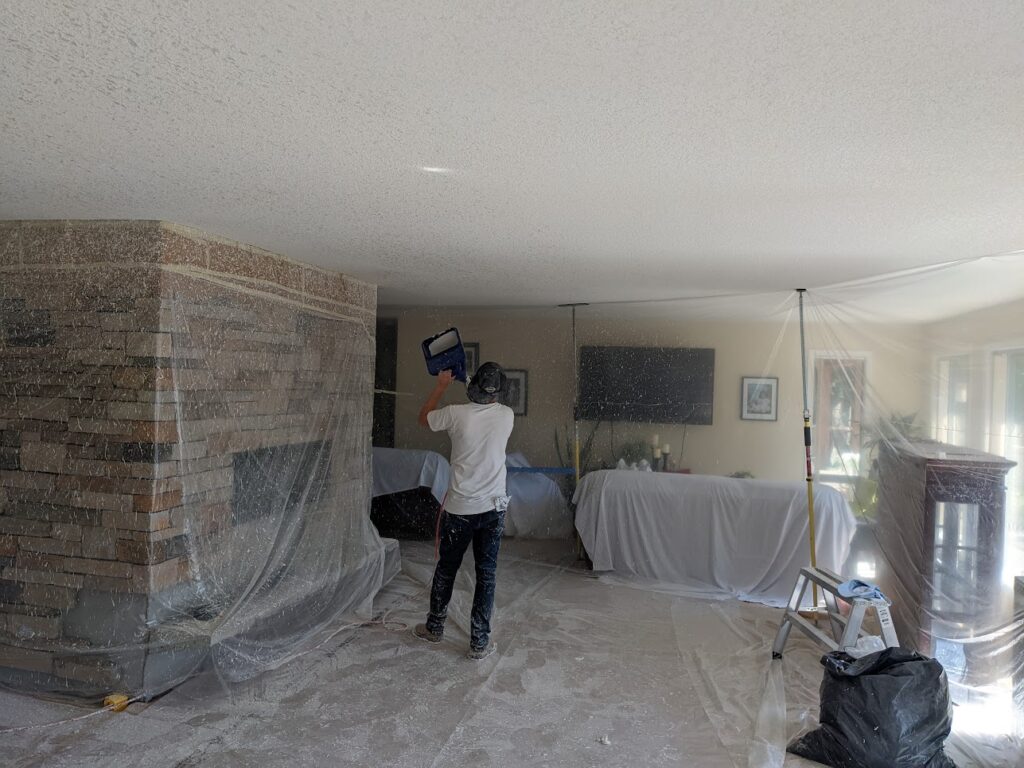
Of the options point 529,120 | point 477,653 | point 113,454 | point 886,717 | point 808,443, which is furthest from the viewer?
point 808,443

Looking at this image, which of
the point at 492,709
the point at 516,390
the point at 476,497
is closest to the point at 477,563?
the point at 476,497

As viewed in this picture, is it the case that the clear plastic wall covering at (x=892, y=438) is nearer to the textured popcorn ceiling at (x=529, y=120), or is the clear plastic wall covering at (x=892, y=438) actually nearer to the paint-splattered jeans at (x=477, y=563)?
the textured popcorn ceiling at (x=529, y=120)


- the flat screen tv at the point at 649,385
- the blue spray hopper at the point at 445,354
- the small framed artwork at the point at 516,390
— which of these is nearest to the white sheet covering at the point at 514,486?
the small framed artwork at the point at 516,390

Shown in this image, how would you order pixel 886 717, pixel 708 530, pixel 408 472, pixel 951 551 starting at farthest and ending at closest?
pixel 408 472
pixel 708 530
pixel 951 551
pixel 886 717

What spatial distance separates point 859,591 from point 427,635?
1.72 metres

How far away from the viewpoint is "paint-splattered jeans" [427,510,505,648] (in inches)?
115

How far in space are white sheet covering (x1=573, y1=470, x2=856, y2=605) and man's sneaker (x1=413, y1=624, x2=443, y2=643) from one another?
1.39 metres

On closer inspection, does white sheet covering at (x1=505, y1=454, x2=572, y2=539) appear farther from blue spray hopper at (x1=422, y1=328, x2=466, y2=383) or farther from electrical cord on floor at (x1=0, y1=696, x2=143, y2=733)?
electrical cord on floor at (x1=0, y1=696, x2=143, y2=733)

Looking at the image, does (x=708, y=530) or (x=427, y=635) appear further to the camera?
(x=708, y=530)

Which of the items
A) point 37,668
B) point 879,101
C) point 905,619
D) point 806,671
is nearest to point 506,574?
point 806,671

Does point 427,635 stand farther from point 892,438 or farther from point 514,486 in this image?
point 892,438

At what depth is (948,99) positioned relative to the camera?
1.26m

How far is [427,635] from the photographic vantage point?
3.06 meters

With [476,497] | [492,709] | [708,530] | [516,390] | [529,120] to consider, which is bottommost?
[492,709]
